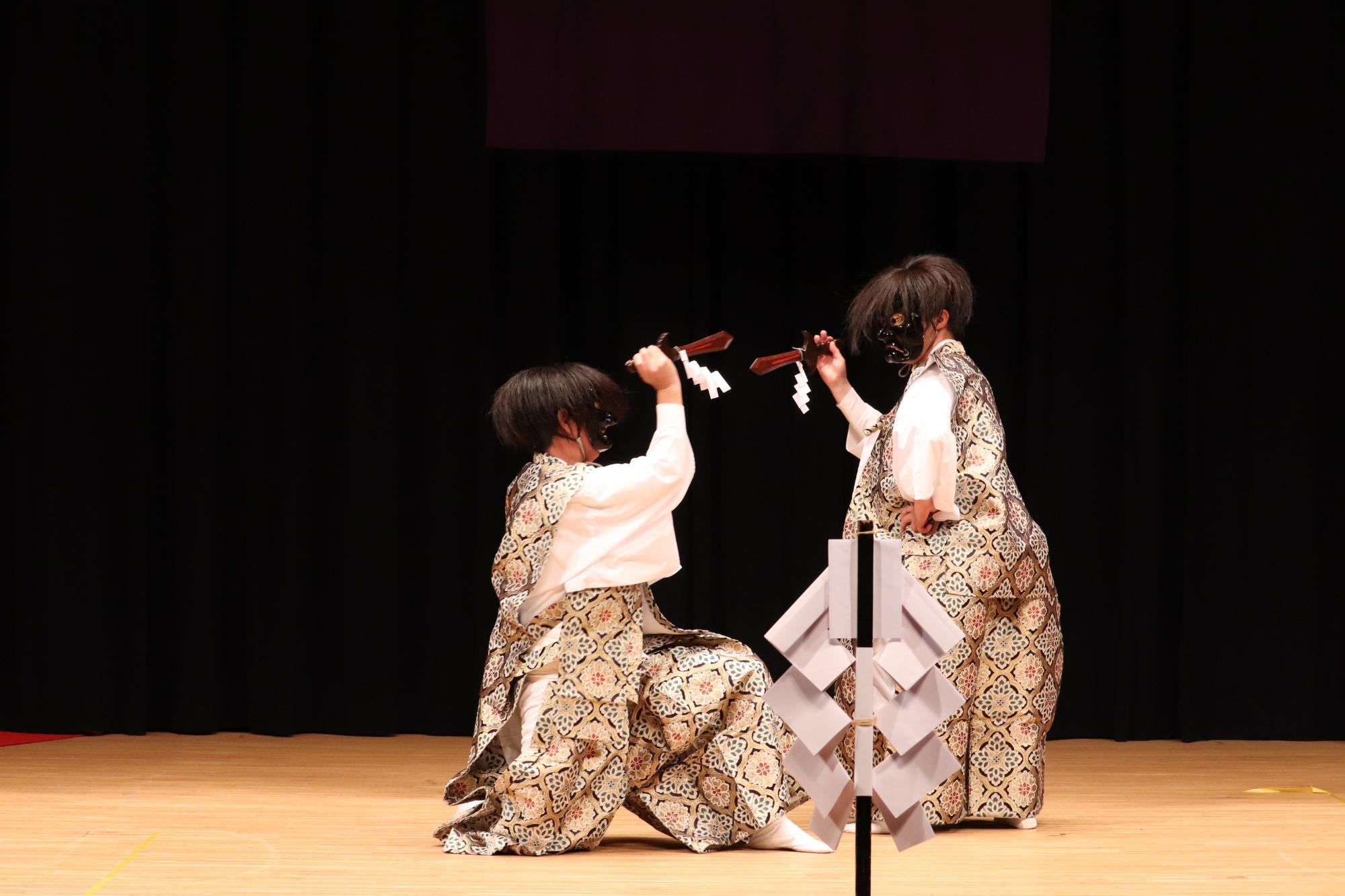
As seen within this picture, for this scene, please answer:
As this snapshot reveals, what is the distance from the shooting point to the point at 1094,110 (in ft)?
17.0

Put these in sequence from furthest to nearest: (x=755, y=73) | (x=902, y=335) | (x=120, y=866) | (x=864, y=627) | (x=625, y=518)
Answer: (x=755, y=73) < (x=902, y=335) < (x=625, y=518) < (x=120, y=866) < (x=864, y=627)

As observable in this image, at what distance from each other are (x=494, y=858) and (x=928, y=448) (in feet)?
4.09

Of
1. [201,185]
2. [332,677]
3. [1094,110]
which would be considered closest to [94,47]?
[201,185]

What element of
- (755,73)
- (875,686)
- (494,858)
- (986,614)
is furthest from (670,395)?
(755,73)

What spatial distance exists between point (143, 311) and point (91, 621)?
3.47 ft

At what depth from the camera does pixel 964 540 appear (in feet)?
11.0

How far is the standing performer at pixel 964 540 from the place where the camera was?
131 inches

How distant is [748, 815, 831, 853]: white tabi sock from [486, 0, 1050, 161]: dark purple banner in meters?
2.37

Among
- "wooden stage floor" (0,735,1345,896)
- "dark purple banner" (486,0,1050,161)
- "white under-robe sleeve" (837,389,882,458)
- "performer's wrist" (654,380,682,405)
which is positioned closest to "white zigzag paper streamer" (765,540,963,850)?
"wooden stage floor" (0,735,1345,896)

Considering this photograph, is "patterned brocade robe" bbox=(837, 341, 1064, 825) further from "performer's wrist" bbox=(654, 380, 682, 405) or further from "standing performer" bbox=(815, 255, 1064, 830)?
"performer's wrist" bbox=(654, 380, 682, 405)

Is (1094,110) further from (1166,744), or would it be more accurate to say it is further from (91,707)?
(91,707)

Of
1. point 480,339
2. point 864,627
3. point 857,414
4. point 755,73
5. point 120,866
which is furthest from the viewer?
point 480,339

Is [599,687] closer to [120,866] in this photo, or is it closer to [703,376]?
[703,376]

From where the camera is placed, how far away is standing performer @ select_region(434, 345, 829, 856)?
3.07m
